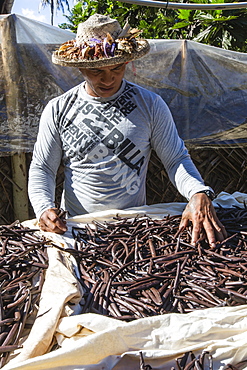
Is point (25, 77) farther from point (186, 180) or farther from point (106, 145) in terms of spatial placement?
point (186, 180)

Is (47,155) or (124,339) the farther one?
(47,155)

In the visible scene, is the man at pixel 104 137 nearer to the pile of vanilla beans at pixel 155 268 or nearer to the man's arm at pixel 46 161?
the man's arm at pixel 46 161

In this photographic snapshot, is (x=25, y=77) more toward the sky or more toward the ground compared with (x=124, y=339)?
more toward the sky

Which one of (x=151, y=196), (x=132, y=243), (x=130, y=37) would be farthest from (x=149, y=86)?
(x=132, y=243)

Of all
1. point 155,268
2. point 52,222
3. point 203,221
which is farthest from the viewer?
point 52,222

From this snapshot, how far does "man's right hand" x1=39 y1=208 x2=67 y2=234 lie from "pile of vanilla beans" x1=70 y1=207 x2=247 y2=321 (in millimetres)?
98

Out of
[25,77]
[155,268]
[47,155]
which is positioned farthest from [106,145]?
[25,77]

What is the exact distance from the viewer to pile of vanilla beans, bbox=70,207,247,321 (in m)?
1.61

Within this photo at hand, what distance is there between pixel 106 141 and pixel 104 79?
0.40 m

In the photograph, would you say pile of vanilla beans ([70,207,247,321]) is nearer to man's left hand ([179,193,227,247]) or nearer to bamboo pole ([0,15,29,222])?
man's left hand ([179,193,227,247])

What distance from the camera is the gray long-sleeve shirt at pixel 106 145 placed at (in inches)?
107

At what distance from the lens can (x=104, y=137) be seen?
273cm

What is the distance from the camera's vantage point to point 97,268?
6.36 feet

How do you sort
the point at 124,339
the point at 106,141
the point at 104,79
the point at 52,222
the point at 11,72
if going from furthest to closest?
the point at 11,72 → the point at 106,141 → the point at 104,79 → the point at 52,222 → the point at 124,339
